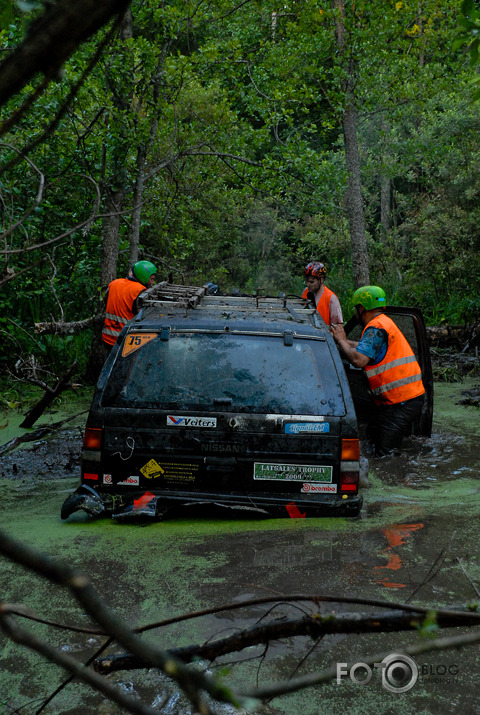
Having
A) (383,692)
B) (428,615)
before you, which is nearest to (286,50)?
(383,692)

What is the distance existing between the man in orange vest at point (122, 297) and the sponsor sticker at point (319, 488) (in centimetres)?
381

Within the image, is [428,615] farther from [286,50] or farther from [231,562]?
[286,50]

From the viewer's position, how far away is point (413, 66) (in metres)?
13.6

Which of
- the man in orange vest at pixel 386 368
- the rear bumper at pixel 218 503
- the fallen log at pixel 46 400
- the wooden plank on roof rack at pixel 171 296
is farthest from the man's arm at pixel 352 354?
the fallen log at pixel 46 400

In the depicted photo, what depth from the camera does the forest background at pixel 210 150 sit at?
9445 mm

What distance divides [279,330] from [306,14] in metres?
10.2

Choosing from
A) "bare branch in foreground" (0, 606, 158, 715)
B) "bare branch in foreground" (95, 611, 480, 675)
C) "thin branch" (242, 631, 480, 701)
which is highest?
"bare branch in foreground" (0, 606, 158, 715)

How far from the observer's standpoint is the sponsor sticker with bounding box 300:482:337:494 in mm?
4613

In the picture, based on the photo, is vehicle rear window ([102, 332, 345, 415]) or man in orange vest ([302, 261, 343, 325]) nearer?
vehicle rear window ([102, 332, 345, 415])

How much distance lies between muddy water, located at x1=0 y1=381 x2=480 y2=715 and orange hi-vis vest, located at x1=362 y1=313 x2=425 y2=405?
83cm

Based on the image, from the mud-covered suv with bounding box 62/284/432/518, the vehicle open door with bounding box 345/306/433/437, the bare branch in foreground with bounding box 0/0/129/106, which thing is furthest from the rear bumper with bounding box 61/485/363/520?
the bare branch in foreground with bounding box 0/0/129/106

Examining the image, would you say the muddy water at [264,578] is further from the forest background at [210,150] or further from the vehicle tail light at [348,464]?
the forest background at [210,150]

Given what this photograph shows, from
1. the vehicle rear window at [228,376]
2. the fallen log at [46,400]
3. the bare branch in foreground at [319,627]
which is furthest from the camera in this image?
the fallen log at [46,400]

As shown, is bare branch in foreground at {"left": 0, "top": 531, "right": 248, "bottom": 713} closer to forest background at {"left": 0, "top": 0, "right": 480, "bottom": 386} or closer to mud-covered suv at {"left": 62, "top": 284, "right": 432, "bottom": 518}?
mud-covered suv at {"left": 62, "top": 284, "right": 432, "bottom": 518}
